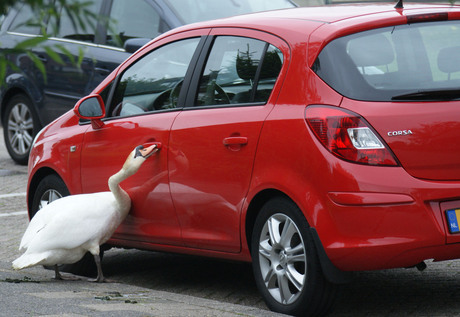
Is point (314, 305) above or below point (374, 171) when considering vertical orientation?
below

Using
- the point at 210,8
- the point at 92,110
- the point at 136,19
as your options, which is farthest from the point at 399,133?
the point at 136,19

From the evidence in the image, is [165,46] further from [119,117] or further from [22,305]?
[22,305]

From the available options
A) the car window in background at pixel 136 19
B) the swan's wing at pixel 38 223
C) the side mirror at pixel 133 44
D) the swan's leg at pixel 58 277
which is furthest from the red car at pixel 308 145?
the car window in background at pixel 136 19

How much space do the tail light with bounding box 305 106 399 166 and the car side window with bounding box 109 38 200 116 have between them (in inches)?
56.1

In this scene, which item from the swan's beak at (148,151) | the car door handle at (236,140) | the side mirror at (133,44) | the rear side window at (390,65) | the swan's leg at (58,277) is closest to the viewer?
the rear side window at (390,65)

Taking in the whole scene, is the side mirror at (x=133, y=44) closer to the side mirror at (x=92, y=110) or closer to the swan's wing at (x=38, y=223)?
the side mirror at (x=92, y=110)

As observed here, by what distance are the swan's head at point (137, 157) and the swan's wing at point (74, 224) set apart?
295mm

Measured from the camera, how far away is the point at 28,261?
5816 millimetres

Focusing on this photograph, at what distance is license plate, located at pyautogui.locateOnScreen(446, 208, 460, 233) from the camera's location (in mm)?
4445

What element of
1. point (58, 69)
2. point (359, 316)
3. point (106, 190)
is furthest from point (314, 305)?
point (58, 69)

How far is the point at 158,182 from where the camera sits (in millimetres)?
5695

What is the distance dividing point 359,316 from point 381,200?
898 mm

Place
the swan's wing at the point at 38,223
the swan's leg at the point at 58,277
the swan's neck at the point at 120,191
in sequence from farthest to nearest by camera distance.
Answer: the swan's leg at the point at 58,277, the swan's wing at the point at 38,223, the swan's neck at the point at 120,191

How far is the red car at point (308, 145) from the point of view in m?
4.45
